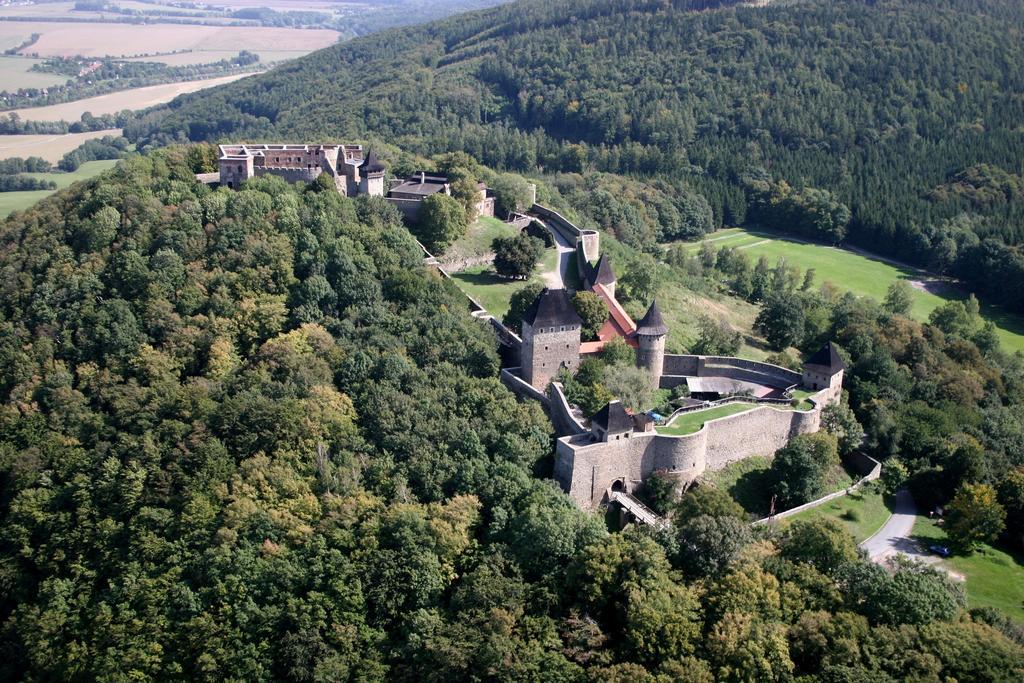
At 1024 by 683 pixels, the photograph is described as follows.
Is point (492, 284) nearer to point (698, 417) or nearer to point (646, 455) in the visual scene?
point (698, 417)

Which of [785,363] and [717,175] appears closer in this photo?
[785,363]

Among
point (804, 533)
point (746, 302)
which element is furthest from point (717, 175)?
point (804, 533)

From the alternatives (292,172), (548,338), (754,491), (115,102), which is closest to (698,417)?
Answer: (754,491)

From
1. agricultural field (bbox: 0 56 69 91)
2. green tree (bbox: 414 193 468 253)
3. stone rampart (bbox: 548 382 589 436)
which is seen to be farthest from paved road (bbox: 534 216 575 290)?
agricultural field (bbox: 0 56 69 91)

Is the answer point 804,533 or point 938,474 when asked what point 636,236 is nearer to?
point 938,474

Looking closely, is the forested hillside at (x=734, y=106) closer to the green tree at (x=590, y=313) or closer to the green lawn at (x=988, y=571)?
the green lawn at (x=988, y=571)

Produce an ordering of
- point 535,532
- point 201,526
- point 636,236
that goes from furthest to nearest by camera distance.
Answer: point 636,236, point 201,526, point 535,532

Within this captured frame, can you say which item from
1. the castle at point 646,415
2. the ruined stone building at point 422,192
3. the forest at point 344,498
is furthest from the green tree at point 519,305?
the ruined stone building at point 422,192
